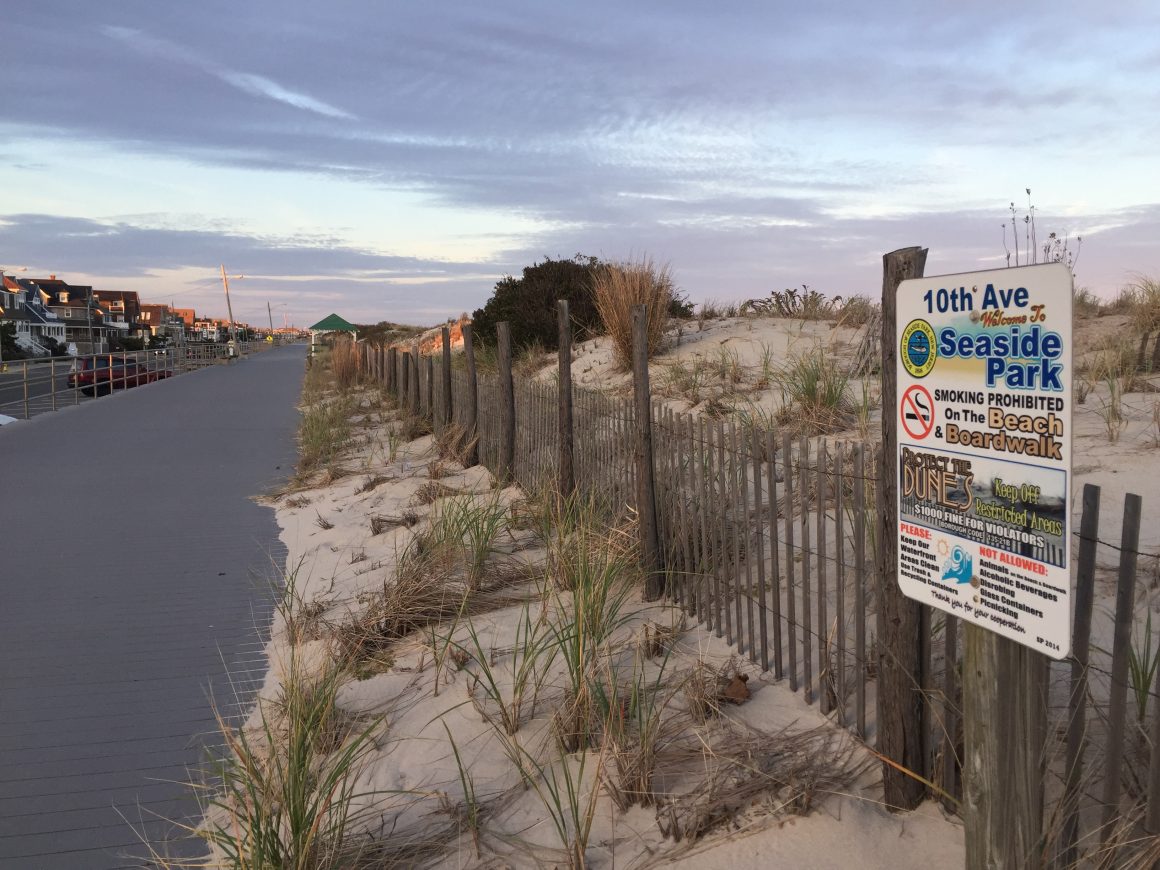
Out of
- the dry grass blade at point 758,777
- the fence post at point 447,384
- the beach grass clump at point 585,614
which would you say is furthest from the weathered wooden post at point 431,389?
the dry grass blade at point 758,777

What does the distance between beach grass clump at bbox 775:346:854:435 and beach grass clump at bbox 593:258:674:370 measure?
3.88 m

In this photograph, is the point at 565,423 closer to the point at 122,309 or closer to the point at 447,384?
the point at 447,384

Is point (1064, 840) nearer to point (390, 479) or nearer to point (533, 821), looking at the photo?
point (533, 821)

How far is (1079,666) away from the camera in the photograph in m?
2.59

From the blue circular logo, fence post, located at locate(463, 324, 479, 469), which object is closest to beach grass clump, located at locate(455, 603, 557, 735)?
the blue circular logo

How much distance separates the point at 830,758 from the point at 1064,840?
0.96 meters

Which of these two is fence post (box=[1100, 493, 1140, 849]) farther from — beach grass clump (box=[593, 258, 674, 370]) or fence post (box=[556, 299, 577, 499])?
beach grass clump (box=[593, 258, 674, 370])

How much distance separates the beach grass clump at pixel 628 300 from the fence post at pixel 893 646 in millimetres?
9508

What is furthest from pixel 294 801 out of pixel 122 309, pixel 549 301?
pixel 122 309

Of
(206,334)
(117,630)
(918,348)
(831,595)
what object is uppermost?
(206,334)

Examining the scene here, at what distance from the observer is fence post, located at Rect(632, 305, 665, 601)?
18.2ft

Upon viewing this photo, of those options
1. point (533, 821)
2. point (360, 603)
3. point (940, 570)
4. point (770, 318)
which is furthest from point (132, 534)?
point (770, 318)

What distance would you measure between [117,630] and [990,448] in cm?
557

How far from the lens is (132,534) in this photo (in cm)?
851
